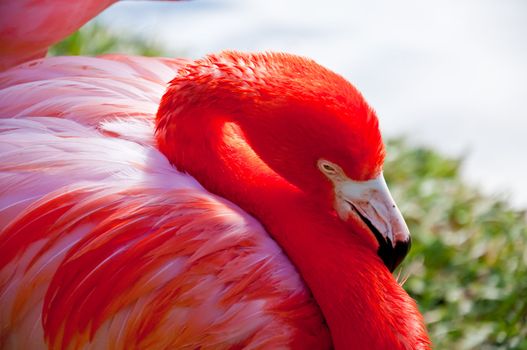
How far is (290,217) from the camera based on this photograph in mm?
2258

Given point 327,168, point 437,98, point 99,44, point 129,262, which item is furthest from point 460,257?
point 99,44

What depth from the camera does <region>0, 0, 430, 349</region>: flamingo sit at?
2.12 meters

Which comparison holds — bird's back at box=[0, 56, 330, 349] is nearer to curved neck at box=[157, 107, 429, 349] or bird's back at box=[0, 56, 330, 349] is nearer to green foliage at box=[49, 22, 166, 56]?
curved neck at box=[157, 107, 429, 349]

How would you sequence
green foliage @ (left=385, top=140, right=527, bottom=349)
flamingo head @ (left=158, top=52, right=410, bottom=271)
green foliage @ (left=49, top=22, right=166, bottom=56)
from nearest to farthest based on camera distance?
flamingo head @ (left=158, top=52, right=410, bottom=271), green foliage @ (left=385, top=140, right=527, bottom=349), green foliage @ (left=49, top=22, right=166, bottom=56)

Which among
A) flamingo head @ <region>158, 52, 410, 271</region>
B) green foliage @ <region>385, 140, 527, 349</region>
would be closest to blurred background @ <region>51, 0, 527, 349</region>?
green foliage @ <region>385, 140, 527, 349</region>

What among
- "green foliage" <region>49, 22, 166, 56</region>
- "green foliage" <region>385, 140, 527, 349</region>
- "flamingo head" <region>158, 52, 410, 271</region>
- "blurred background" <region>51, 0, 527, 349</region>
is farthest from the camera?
"green foliage" <region>49, 22, 166, 56</region>

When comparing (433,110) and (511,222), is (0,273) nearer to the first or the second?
(511,222)

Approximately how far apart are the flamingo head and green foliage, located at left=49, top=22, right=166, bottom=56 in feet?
6.43

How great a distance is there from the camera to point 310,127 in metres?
2.11

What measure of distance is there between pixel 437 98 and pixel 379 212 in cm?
298

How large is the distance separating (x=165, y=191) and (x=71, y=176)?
236 mm

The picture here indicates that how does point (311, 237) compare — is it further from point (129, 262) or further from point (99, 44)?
point (99, 44)

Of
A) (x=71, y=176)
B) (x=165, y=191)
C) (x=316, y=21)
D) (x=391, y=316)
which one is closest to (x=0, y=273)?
(x=71, y=176)

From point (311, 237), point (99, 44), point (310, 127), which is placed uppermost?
point (310, 127)
